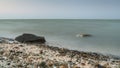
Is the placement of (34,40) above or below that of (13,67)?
below

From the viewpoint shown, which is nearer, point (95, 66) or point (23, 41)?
point (95, 66)

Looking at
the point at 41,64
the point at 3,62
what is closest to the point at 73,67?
the point at 41,64

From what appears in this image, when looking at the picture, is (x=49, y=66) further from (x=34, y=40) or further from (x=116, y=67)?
(x=34, y=40)

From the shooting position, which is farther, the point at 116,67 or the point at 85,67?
the point at 116,67

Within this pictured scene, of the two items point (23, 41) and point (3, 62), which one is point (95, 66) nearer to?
point (3, 62)

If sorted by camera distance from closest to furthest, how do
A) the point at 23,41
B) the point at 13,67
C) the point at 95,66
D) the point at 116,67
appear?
the point at 13,67 < the point at 95,66 < the point at 116,67 < the point at 23,41

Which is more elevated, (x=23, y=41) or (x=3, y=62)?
(x=3, y=62)

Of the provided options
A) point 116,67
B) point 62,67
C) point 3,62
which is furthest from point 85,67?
point 3,62

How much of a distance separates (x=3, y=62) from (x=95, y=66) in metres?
4.37

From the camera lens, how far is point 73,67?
989 centimetres

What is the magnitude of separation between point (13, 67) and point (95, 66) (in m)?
3.73

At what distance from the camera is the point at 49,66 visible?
Answer: 964 centimetres

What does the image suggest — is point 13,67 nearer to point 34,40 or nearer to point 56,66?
point 56,66

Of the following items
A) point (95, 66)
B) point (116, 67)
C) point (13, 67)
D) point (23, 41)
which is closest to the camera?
point (13, 67)
